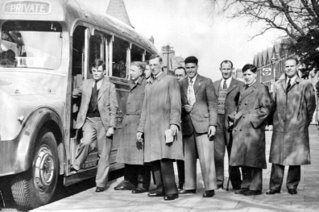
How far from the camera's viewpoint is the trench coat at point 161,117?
23.1ft

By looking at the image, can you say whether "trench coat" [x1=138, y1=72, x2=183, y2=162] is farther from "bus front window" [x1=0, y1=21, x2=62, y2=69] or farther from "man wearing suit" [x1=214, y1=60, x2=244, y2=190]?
"bus front window" [x1=0, y1=21, x2=62, y2=69]

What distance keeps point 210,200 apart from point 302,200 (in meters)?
1.19

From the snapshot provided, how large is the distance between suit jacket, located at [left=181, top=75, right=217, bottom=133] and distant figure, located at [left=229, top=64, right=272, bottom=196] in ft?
1.56

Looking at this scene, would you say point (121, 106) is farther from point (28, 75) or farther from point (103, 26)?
point (28, 75)

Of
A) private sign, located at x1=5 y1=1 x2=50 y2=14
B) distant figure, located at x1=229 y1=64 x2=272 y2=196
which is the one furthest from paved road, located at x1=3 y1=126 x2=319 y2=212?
private sign, located at x1=5 y1=1 x2=50 y2=14

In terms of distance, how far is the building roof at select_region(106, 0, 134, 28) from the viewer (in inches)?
1771

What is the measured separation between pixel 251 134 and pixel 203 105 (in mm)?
792

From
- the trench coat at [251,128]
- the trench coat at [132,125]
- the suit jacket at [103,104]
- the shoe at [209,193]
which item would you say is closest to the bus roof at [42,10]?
the suit jacket at [103,104]

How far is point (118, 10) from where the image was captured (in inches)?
1789

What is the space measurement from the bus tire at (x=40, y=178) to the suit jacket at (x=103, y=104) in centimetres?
67

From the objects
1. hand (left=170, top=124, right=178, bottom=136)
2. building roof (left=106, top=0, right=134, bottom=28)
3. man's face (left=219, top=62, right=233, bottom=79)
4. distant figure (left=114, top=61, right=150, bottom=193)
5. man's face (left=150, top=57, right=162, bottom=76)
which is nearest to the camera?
hand (left=170, top=124, right=178, bottom=136)

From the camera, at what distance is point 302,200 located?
7.02 m

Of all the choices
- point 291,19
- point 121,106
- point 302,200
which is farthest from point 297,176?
point 291,19

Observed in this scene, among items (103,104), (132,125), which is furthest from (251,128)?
(103,104)
